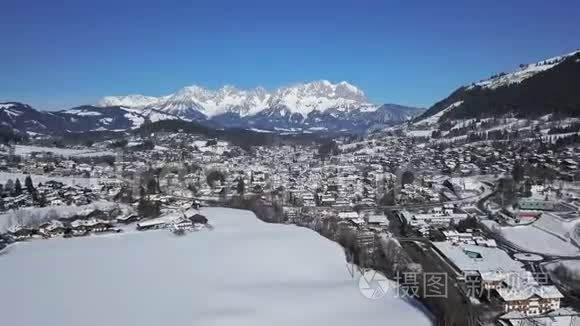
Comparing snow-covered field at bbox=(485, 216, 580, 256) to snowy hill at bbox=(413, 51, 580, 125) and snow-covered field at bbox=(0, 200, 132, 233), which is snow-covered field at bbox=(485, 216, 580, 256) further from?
snowy hill at bbox=(413, 51, 580, 125)

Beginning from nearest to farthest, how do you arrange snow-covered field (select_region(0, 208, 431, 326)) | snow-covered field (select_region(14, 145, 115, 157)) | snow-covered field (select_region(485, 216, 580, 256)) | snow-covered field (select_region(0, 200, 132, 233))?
snow-covered field (select_region(0, 208, 431, 326)) → snow-covered field (select_region(485, 216, 580, 256)) → snow-covered field (select_region(0, 200, 132, 233)) → snow-covered field (select_region(14, 145, 115, 157))

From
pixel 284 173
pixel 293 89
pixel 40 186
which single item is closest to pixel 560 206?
pixel 284 173

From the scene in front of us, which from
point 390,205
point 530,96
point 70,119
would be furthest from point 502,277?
point 70,119

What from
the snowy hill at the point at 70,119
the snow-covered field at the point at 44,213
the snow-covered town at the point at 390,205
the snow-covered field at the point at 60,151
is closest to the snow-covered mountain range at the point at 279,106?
the snowy hill at the point at 70,119

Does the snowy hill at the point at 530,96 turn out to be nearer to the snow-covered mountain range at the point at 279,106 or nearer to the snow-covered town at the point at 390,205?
the snow-covered town at the point at 390,205

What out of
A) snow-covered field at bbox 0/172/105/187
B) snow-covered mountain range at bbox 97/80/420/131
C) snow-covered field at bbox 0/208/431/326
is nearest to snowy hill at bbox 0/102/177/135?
snow-covered mountain range at bbox 97/80/420/131

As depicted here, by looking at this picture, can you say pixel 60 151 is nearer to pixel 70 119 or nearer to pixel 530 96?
pixel 70 119
